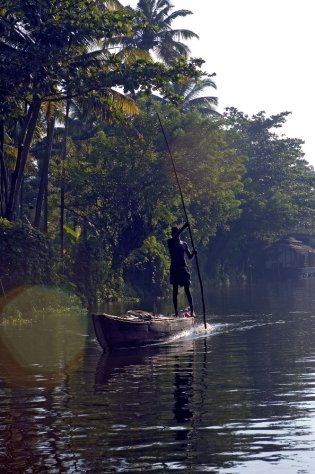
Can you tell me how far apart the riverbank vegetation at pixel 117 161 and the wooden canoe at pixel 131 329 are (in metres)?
10.2

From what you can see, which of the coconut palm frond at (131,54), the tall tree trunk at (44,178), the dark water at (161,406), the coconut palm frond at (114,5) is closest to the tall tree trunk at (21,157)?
the coconut palm frond at (131,54)

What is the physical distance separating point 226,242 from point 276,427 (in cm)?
5962

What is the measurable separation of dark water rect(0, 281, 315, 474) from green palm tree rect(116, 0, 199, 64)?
106 feet

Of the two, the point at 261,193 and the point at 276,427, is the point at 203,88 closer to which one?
the point at 261,193

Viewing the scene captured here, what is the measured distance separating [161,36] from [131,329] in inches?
1385

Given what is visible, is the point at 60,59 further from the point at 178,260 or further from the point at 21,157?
the point at 178,260

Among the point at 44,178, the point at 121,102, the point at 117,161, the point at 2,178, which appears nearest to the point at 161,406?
the point at 121,102

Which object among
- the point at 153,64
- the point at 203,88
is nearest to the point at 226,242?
the point at 203,88

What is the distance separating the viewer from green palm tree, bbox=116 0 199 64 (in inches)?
2048

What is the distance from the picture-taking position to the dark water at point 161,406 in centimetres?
929

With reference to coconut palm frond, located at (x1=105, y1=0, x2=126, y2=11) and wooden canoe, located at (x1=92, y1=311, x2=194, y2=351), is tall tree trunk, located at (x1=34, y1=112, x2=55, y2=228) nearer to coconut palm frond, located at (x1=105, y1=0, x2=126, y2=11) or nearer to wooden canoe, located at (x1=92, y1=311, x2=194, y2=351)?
coconut palm frond, located at (x1=105, y1=0, x2=126, y2=11)

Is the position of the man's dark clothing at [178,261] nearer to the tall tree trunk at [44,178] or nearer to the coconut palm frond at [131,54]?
the coconut palm frond at [131,54]

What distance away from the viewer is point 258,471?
8.73 m

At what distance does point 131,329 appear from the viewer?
20.1 m
